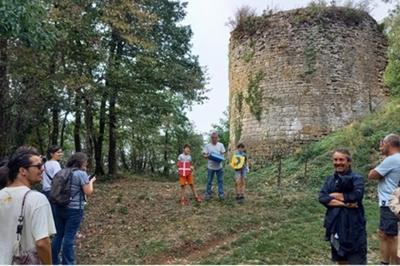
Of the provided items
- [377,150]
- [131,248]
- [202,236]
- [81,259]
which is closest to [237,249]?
[202,236]

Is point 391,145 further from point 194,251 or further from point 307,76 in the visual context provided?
point 307,76

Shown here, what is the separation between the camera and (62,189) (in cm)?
543

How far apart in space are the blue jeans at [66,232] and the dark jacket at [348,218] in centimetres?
279

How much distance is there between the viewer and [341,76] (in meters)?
17.1

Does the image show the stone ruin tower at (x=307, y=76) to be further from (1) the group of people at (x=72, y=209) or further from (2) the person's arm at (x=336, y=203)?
(2) the person's arm at (x=336, y=203)

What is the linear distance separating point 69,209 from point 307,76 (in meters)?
13.0

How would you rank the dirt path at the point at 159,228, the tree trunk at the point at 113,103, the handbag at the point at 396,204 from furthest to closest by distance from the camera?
the tree trunk at the point at 113,103 < the dirt path at the point at 159,228 < the handbag at the point at 396,204

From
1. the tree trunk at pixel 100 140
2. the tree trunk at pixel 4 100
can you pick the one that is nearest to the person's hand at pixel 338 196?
the tree trunk at pixel 4 100

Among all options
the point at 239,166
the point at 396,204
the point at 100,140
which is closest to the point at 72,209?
the point at 396,204

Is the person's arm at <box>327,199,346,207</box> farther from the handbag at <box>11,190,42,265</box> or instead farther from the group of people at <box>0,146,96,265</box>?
the handbag at <box>11,190,42,265</box>

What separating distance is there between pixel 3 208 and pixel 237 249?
466 centimetres

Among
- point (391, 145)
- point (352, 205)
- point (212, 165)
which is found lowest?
point (352, 205)

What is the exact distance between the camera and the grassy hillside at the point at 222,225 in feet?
23.4

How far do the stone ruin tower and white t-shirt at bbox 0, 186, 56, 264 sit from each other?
564 inches
